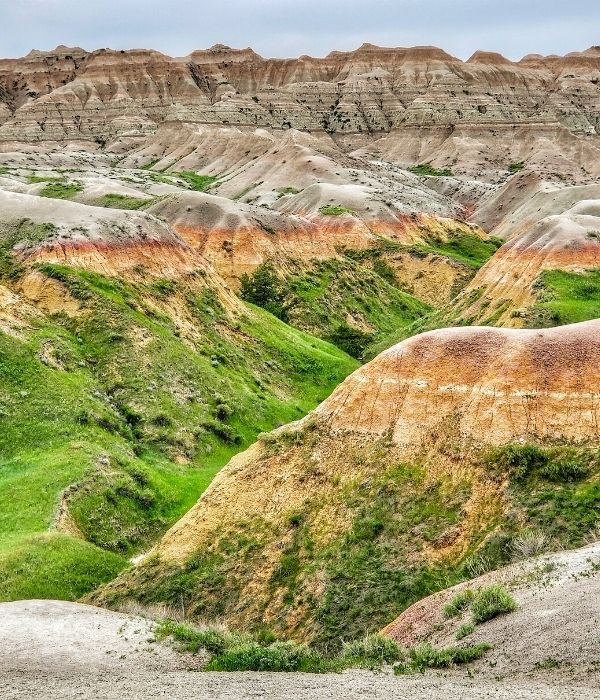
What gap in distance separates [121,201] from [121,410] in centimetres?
4967

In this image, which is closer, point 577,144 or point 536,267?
point 536,267

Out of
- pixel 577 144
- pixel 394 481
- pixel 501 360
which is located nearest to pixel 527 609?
pixel 394 481

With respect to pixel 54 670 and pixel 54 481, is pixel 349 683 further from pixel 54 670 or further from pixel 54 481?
pixel 54 481

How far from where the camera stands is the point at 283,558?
27188 mm

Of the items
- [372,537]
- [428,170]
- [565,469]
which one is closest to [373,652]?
[372,537]

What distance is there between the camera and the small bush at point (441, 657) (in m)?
16.3

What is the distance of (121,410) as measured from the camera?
44.8m

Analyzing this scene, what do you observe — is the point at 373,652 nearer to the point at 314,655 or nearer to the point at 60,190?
the point at 314,655

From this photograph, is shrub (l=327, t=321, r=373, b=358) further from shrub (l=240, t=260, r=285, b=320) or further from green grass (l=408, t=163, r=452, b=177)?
green grass (l=408, t=163, r=452, b=177)

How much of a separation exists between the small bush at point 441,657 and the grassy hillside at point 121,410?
17.0 metres

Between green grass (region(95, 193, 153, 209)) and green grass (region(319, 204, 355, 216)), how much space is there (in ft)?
77.5

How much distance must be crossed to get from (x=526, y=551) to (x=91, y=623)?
1204 centimetres

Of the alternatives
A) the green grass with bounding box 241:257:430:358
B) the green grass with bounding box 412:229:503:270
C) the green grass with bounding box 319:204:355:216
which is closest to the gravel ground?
the green grass with bounding box 241:257:430:358

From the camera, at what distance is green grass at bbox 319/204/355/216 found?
100m
